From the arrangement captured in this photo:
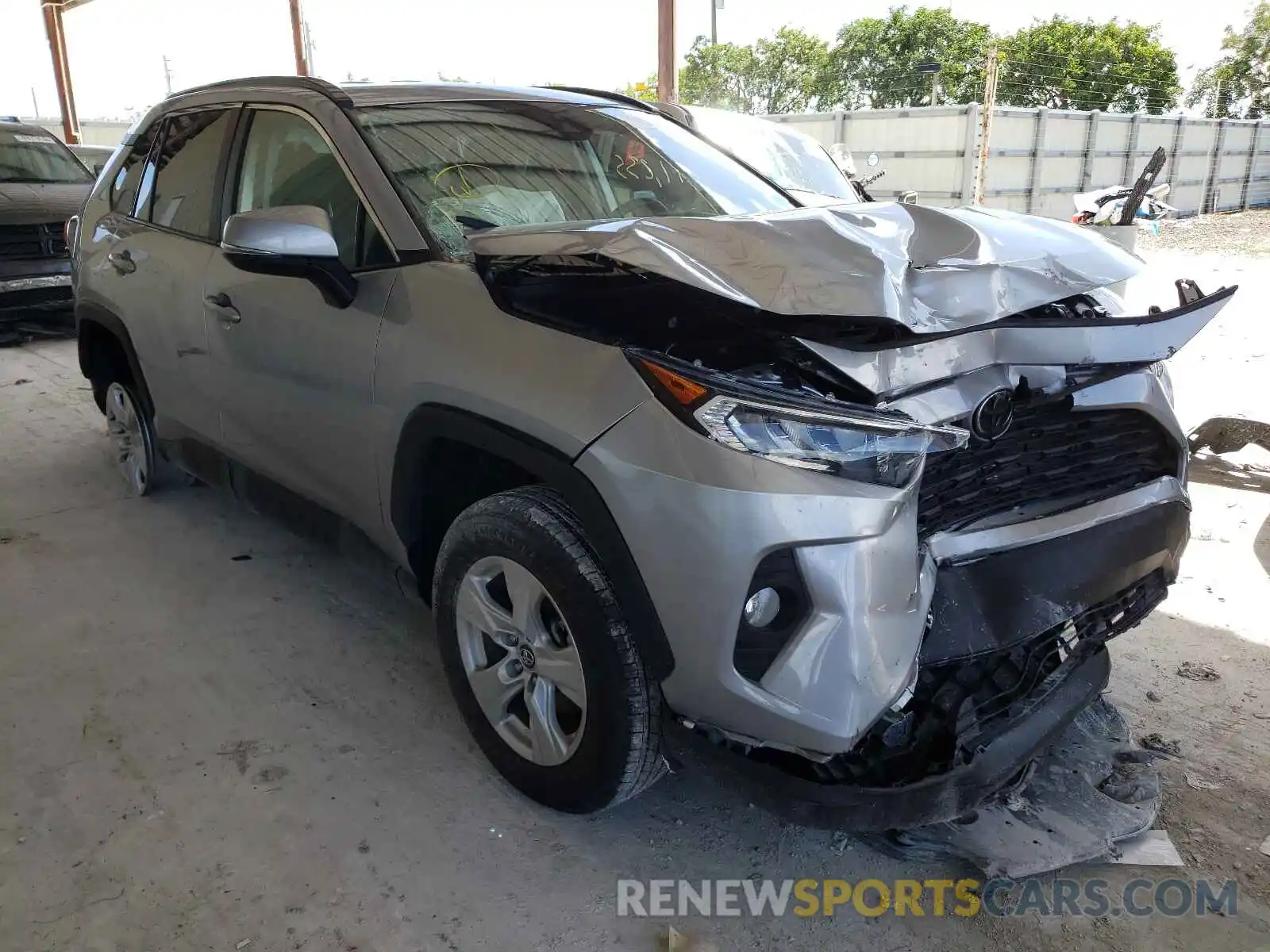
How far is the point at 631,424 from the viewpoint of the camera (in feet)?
6.15

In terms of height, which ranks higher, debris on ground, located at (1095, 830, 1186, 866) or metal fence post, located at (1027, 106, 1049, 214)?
metal fence post, located at (1027, 106, 1049, 214)

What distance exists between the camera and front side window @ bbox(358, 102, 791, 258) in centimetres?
272

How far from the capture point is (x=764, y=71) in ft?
129

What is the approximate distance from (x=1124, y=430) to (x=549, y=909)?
1744 millimetres

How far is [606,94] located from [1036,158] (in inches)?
659

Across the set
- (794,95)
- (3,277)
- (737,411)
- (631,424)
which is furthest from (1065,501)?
(794,95)

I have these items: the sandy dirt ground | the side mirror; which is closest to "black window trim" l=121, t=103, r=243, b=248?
the side mirror

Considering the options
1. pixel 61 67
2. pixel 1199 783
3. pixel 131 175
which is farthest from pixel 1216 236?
pixel 61 67

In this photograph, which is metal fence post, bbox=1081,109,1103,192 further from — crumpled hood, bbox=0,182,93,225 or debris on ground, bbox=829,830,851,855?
debris on ground, bbox=829,830,851,855

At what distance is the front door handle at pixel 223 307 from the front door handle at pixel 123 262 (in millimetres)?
799

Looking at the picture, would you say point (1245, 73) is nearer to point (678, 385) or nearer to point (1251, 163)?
point (1251, 163)

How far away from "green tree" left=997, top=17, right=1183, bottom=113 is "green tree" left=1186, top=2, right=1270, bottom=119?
4.39 feet

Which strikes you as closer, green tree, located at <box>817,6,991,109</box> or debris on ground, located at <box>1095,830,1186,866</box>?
debris on ground, located at <box>1095,830,1186,866</box>

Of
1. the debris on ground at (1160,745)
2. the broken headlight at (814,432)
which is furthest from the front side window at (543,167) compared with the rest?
the debris on ground at (1160,745)
